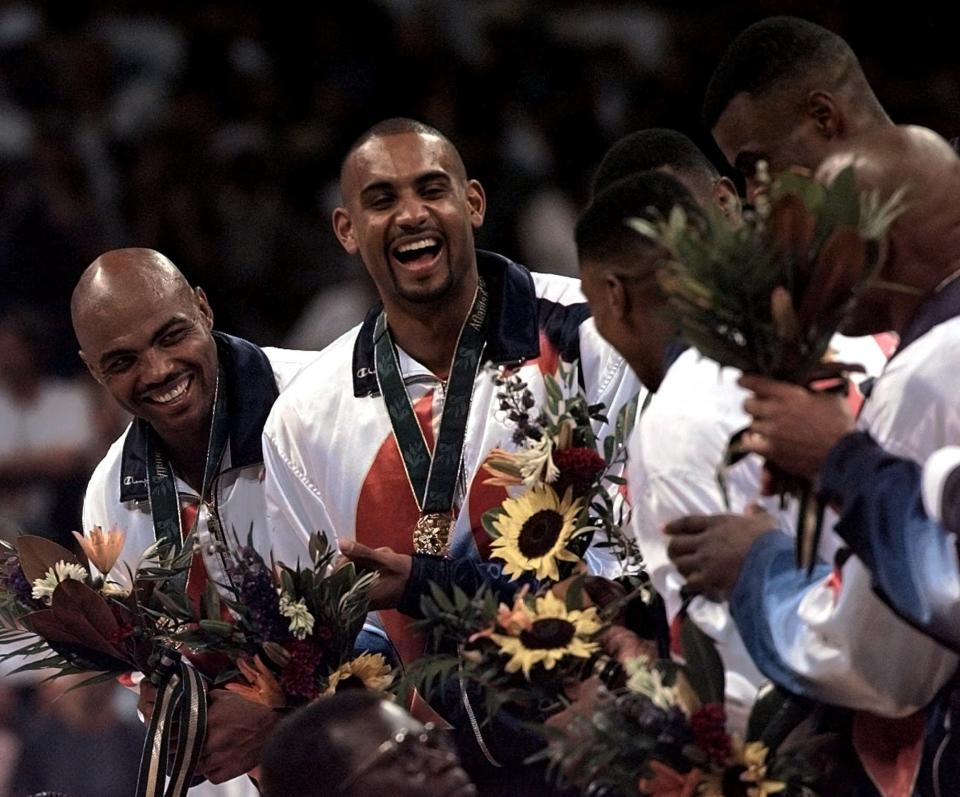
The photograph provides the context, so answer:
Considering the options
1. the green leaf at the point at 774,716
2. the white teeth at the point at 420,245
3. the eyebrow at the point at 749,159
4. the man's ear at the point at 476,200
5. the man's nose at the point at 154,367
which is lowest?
the green leaf at the point at 774,716

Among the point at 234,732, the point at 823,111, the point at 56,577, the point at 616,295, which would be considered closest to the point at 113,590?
the point at 56,577

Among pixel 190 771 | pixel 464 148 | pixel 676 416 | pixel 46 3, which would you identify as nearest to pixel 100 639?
pixel 190 771

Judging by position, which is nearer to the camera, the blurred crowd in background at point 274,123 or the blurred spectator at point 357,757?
the blurred spectator at point 357,757

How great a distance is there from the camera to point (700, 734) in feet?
13.1

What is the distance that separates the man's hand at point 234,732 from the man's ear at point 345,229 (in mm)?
1363

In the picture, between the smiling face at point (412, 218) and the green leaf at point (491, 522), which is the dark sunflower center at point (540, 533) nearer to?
the green leaf at point (491, 522)

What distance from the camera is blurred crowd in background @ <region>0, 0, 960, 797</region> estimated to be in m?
8.59

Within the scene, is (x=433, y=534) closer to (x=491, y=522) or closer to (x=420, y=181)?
(x=491, y=522)

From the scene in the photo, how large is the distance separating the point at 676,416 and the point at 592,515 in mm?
1035

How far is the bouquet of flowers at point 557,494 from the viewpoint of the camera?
4926mm

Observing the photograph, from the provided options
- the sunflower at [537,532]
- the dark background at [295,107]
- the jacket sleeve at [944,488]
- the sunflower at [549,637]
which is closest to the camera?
the jacket sleeve at [944,488]

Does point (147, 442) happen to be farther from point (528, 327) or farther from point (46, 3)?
point (46, 3)

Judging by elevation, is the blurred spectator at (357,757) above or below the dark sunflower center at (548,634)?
above

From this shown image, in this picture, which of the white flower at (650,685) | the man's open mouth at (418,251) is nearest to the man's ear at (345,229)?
the man's open mouth at (418,251)
